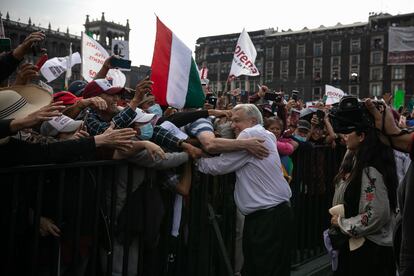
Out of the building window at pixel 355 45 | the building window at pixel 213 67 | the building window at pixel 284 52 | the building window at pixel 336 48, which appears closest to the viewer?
the building window at pixel 355 45

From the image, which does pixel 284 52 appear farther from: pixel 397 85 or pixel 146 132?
pixel 146 132

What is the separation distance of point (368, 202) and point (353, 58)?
7741 cm

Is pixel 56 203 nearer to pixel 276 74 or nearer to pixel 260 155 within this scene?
pixel 260 155

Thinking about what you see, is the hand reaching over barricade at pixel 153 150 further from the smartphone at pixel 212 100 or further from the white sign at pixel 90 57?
the white sign at pixel 90 57

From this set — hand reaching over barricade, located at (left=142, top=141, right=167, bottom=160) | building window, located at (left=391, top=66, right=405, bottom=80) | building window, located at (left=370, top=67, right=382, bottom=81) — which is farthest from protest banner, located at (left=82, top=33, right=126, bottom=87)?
building window, located at (left=370, top=67, right=382, bottom=81)

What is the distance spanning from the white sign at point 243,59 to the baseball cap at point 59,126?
22.4 ft

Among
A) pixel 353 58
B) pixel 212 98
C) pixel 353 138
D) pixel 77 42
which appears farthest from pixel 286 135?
pixel 77 42

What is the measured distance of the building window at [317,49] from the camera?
260 ft

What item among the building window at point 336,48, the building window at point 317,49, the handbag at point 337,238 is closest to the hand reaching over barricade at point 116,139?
the handbag at point 337,238

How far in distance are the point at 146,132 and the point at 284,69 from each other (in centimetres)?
8168

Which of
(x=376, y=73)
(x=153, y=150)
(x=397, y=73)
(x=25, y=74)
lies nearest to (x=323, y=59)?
(x=376, y=73)

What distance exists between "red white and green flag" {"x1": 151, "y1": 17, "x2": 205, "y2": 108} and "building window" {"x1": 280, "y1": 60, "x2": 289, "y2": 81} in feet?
262

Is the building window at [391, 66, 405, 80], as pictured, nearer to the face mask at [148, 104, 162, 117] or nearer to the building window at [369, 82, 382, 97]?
the building window at [369, 82, 382, 97]

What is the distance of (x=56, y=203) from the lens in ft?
9.18
